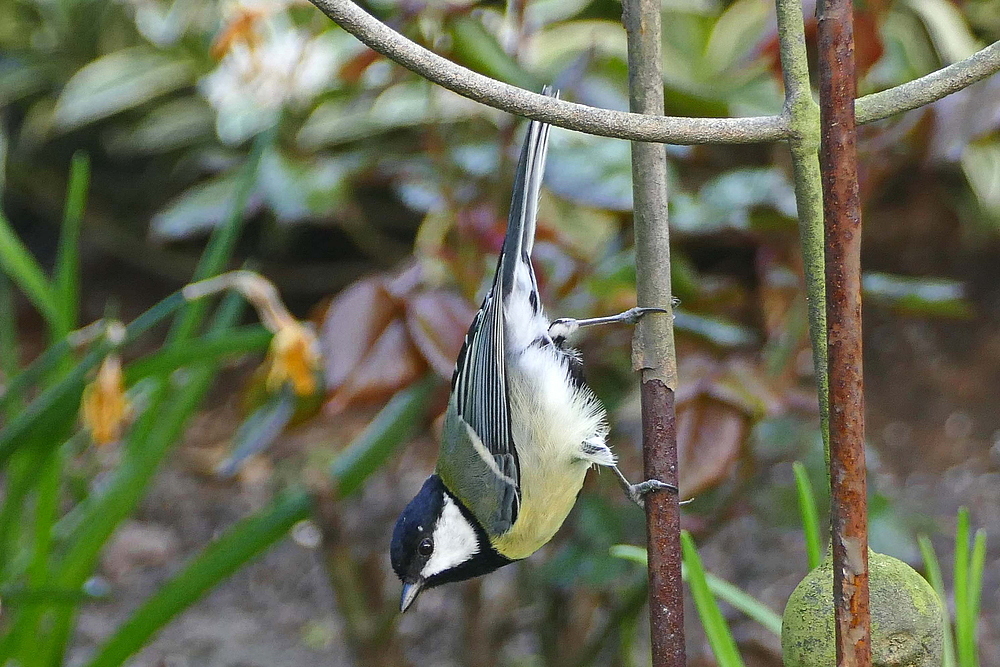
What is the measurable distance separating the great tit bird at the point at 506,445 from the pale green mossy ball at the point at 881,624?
63cm

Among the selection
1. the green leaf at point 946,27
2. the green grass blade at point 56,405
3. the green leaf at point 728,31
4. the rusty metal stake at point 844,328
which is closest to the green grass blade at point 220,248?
the green grass blade at point 56,405

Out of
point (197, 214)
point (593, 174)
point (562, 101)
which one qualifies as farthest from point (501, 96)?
point (197, 214)

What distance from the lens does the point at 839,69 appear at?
459 millimetres

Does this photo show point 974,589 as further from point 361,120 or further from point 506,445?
point 361,120

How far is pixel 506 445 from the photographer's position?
1265mm

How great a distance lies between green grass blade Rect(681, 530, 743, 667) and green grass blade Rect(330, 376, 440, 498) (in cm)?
69

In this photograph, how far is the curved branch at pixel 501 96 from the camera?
0.46 m

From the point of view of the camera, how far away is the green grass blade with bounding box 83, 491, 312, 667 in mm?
1360

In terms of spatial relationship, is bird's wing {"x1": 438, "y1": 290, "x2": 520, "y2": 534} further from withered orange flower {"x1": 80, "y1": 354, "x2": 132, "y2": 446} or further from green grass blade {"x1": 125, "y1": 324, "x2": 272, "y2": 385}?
withered orange flower {"x1": 80, "y1": 354, "x2": 132, "y2": 446}

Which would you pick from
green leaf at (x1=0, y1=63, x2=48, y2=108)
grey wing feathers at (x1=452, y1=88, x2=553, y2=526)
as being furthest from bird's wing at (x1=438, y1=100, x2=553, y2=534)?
green leaf at (x1=0, y1=63, x2=48, y2=108)

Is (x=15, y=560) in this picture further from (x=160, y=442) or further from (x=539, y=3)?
(x=539, y=3)

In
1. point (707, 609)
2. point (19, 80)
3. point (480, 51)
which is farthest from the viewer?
point (19, 80)

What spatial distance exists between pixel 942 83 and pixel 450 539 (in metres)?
0.95

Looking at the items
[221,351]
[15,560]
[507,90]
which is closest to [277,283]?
[15,560]
